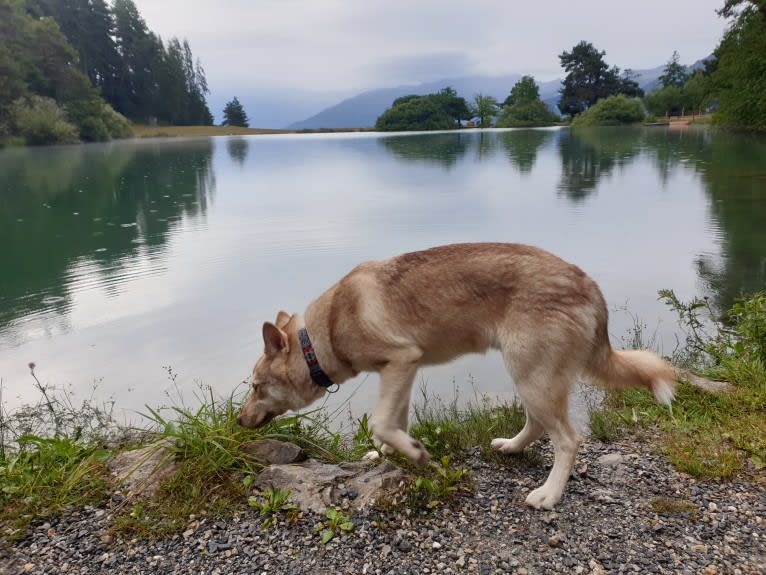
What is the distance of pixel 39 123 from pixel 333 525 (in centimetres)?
7590

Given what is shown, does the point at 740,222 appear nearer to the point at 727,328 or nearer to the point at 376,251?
the point at 727,328

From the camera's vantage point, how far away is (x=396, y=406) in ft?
13.9

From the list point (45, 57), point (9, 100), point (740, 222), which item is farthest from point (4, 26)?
point (740, 222)

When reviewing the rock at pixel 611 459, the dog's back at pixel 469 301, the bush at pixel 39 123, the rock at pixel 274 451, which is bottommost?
the rock at pixel 611 459

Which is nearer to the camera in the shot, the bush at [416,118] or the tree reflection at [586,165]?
the tree reflection at [586,165]

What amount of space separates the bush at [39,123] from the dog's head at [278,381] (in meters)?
74.1

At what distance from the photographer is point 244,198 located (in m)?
23.8

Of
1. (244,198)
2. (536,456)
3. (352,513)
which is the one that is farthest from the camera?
(244,198)

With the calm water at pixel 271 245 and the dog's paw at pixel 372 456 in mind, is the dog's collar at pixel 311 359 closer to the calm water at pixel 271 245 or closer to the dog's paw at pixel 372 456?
the dog's paw at pixel 372 456

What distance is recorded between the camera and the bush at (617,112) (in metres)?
89.7

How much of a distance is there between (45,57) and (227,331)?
8511cm

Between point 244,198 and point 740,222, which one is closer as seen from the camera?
point 740,222

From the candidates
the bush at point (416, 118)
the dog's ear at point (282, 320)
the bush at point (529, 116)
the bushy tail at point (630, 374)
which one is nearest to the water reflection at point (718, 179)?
the bushy tail at point (630, 374)

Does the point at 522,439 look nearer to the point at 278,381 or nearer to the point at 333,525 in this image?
the point at 333,525
